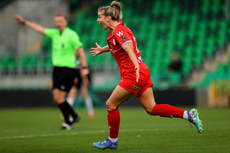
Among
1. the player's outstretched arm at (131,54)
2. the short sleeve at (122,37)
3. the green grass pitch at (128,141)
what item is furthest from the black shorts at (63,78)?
the player's outstretched arm at (131,54)

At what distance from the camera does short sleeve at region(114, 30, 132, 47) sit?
6.50 m

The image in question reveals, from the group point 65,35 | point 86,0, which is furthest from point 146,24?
point 65,35

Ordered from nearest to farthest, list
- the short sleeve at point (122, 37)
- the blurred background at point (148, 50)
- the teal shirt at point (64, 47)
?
the short sleeve at point (122, 37) < the teal shirt at point (64, 47) < the blurred background at point (148, 50)

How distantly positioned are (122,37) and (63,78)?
12.6ft

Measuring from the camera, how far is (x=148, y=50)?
22.5 meters

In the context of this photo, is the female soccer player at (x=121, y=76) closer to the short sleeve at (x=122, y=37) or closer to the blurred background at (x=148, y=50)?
the short sleeve at (x=122, y=37)

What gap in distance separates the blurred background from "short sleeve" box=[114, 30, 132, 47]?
12338mm

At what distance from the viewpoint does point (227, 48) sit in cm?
2169

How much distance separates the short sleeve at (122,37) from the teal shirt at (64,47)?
12.6 feet

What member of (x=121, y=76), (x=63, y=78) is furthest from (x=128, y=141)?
(x=63, y=78)

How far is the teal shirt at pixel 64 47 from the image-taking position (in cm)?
1030

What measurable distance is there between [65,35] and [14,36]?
14677 mm

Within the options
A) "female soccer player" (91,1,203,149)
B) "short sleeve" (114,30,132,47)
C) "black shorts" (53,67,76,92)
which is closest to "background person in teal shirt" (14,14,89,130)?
"black shorts" (53,67,76,92)

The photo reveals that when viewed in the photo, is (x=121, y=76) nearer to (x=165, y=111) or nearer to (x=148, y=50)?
(x=165, y=111)
